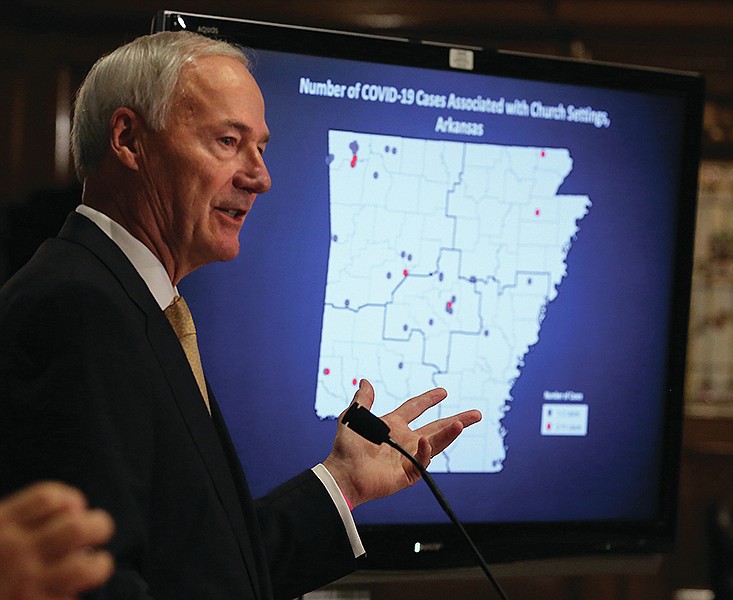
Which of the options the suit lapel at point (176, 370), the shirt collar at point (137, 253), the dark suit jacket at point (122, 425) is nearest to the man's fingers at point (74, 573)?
the dark suit jacket at point (122, 425)

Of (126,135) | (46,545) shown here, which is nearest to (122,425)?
(126,135)

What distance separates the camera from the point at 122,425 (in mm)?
1311

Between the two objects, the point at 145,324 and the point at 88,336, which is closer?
the point at 88,336

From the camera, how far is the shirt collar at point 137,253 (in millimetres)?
1525

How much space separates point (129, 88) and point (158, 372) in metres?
0.45

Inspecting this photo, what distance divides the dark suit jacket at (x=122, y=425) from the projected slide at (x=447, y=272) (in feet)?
2.00

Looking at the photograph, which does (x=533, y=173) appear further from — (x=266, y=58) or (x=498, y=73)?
(x=266, y=58)

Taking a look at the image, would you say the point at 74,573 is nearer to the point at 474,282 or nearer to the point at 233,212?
the point at 233,212

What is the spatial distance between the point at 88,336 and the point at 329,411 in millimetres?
884

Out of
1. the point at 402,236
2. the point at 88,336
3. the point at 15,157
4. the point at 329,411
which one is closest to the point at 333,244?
the point at 402,236

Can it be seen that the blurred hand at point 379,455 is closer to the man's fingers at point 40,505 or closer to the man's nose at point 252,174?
the man's nose at point 252,174

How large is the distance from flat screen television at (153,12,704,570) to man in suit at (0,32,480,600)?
35 cm

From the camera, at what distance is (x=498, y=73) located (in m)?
2.23

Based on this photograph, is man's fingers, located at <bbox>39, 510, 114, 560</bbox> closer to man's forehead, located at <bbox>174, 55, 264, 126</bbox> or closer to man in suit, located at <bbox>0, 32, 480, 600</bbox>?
man in suit, located at <bbox>0, 32, 480, 600</bbox>
